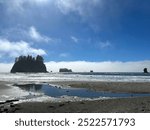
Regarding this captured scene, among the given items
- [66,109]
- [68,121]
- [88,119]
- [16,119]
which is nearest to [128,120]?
[88,119]

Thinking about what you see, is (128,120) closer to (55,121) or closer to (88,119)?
(88,119)

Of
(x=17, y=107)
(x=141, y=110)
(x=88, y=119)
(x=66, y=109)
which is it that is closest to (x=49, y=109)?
(x=66, y=109)

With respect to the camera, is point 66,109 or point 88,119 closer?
point 88,119

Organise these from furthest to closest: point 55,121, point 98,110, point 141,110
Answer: point 98,110 → point 141,110 → point 55,121

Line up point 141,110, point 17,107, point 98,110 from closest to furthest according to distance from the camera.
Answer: point 141,110 → point 98,110 → point 17,107

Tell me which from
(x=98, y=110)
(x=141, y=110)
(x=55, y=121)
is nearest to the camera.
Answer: (x=55, y=121)

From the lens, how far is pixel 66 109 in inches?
830

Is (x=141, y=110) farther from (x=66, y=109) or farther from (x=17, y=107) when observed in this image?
(x=17, y=107)

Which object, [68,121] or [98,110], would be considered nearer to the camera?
[68,121]

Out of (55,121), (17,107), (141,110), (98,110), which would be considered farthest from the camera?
(17,107)

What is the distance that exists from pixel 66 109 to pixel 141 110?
5.86m

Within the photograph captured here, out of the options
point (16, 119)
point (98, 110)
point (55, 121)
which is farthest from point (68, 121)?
point (98, 110)

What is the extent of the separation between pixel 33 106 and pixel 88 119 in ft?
33.6

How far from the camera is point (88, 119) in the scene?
13.1 metres
